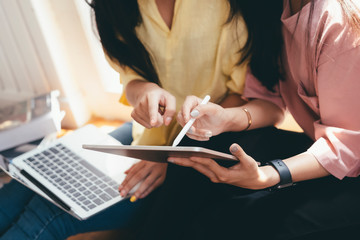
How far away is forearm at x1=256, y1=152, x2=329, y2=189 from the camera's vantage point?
650 mm

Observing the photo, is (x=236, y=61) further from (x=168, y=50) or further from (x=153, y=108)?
(x=153, y=108)

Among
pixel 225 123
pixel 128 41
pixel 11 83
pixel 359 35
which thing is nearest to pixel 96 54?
pixel 11 83

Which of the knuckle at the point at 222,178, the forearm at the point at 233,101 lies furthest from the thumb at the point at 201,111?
the forearm at the point at 233,101

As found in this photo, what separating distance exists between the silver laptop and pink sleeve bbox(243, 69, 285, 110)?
1.22 ft

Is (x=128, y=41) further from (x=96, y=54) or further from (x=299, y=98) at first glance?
(x=96, y=54)

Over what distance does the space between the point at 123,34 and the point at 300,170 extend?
1.81ft

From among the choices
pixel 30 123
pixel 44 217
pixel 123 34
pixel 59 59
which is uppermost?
pixel 123 34

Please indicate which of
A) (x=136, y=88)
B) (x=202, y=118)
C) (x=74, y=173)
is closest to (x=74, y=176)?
(x=74, y=173)

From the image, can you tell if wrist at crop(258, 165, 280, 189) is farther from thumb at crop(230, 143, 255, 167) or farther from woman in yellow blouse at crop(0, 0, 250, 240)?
woman in yellow blouse at crop(0, 0, 250, 240)

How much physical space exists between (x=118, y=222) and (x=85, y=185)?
0.43 feet

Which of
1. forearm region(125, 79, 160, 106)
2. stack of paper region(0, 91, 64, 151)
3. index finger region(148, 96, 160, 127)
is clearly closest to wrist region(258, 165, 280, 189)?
index finger region(148, 96, 160, 127)

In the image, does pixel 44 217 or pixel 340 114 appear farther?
pixel 44 217

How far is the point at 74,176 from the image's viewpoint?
87cm

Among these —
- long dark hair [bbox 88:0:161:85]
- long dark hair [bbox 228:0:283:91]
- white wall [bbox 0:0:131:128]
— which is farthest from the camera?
white wall [bbox 0:0:131:128]
